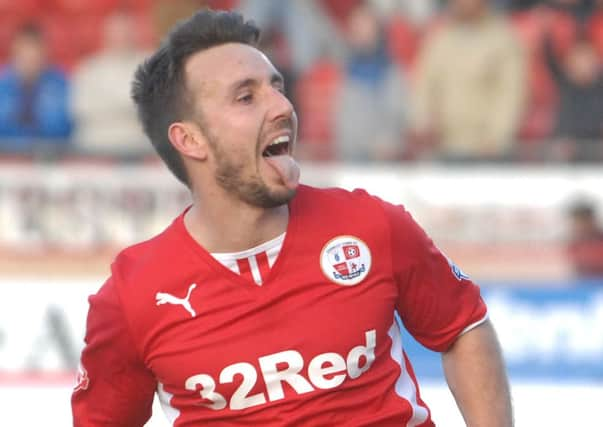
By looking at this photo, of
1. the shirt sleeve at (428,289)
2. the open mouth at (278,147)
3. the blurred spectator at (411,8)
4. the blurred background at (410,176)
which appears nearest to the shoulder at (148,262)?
the open mouth at (278,147)

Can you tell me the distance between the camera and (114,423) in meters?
4.22

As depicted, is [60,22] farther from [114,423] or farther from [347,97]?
[114,423]

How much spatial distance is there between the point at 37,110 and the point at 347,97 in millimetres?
2474

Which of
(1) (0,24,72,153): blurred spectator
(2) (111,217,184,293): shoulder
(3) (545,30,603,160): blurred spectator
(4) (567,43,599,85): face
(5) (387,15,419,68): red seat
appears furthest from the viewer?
(5) (387,15,419,68): red seat

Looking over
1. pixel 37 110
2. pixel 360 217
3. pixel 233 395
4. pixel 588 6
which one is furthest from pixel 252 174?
pixel 588 6

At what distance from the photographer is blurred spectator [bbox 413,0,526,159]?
10805mm

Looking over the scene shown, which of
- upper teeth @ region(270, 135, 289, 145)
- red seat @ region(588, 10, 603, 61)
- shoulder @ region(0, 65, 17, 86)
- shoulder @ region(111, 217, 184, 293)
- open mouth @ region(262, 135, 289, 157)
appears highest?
shoulder @ region(0, 65, 17, 86)

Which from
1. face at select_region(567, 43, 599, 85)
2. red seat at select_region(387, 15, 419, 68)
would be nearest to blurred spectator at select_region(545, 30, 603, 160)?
face at select_region(567, 43, 599, 85)

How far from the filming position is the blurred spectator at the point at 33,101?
11227 mm

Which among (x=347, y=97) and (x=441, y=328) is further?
(x=347, y=97)

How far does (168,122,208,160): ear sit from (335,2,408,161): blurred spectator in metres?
6.54

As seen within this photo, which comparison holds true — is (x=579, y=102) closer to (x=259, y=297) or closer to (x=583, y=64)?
(x=583, y=64)

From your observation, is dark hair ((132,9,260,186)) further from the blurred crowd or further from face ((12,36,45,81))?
face ((12,36,45,81))

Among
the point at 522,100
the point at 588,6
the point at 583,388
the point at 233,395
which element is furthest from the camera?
the point at 588,6
